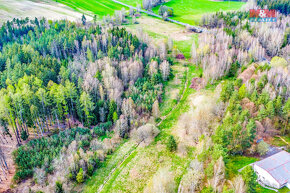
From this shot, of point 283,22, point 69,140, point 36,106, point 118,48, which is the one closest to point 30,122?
point 36,106

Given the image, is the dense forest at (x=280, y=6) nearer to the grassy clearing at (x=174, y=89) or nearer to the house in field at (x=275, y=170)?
the grassy clearing at (x=174, y=89)

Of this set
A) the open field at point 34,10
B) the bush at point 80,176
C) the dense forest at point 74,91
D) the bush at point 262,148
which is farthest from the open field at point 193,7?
the bush at point 80,176

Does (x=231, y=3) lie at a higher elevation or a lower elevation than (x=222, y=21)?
higher

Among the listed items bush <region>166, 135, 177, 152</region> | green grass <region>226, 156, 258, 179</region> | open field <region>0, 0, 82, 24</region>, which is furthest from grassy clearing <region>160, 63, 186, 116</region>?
open field <region>0, 0, 82, 24</region>

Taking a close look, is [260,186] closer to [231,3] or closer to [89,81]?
[89,81]

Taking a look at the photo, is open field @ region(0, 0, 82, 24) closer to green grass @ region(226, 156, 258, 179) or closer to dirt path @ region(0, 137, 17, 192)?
dirt path @ region(0, 137, 17, 192)

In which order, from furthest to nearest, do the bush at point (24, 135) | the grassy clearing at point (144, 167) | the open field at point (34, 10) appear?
the open field at point (34, 10) → the bush at point (24, 135) → the grassy clearing at point (144, 167)

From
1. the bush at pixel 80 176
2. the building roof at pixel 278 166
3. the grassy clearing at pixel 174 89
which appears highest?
the grassy clearing at pixel 174 89
